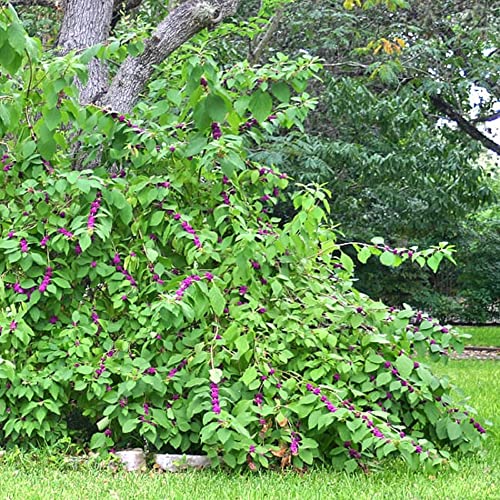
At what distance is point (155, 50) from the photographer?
4336mm

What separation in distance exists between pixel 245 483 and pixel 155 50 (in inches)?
99.0

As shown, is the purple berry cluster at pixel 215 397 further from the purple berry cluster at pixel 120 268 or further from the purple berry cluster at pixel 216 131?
the purple berry cluster at pixel 216 131

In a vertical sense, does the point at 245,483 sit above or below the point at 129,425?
below

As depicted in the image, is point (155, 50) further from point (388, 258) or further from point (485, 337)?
point (485, 337)

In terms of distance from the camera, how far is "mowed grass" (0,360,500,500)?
285 centimetres

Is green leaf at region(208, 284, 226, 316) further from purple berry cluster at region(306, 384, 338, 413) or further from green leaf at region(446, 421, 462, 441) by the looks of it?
green leaf at region(446, 421, 462, 441)

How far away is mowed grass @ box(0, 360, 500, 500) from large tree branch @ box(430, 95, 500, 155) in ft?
23.5

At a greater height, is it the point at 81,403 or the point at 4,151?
the point at 4,151

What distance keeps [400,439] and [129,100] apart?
8.10 ft

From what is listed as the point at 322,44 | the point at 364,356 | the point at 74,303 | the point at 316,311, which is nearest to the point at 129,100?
the point at 74,303

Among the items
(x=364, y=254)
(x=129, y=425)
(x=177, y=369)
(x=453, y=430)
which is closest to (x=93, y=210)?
(x=177, y=369)

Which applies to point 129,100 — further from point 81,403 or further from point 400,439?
point 400,439

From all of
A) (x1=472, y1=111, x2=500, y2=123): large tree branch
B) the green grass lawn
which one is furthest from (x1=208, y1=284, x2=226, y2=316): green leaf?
the green grass lawn

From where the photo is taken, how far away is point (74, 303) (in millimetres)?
3641
